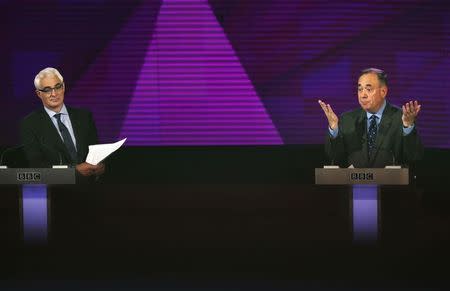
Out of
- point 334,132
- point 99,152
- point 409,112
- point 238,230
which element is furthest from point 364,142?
point 99,152

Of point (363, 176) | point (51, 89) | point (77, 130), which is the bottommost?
point (363, 176)

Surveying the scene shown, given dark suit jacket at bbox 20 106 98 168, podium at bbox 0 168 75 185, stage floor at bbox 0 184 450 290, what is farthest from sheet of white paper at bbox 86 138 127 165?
dark suit jacket at bbox 20 106 98 168

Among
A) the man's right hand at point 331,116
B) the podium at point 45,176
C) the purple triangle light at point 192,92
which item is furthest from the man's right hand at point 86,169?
the purple triangle light at point 192,92

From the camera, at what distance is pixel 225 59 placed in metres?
5.56

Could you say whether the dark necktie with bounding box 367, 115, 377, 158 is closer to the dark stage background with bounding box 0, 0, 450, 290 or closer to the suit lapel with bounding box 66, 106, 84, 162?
the dark stage background with bounding box 0, 0, 450, 290

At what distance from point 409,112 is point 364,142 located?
52cm

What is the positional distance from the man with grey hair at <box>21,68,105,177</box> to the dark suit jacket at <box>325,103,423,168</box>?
1.48m

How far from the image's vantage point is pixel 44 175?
339 cm

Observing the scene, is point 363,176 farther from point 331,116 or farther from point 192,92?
point 192,92

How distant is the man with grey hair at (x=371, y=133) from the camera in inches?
162

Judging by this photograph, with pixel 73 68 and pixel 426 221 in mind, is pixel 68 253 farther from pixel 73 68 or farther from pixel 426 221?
pixel 73 68

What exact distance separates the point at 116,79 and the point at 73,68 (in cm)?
34

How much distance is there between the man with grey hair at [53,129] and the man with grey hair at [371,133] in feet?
4.82

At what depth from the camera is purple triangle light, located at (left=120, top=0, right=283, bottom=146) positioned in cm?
547
